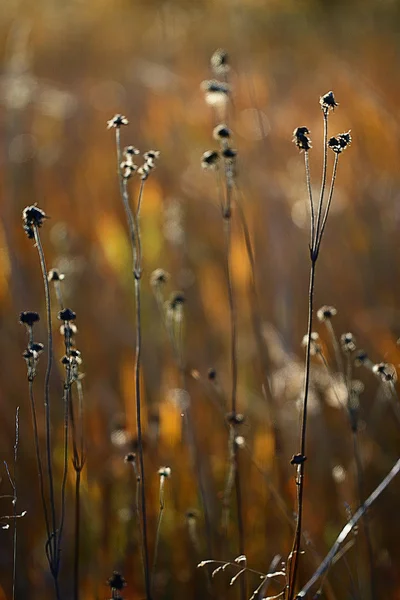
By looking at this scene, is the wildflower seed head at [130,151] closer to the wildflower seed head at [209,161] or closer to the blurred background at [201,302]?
the wildflower seed head at [209,161]

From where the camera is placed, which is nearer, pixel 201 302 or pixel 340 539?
pixel 340 539

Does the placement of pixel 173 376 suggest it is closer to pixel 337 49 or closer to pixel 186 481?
pixel 186 481

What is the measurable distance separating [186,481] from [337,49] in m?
3.08

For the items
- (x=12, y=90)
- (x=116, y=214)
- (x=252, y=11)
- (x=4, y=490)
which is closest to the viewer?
(x=4, y=490)

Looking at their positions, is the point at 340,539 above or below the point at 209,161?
below

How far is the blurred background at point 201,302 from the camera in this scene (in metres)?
1.84

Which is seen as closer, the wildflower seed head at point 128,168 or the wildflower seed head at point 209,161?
the wildflower seed head at point 128,168

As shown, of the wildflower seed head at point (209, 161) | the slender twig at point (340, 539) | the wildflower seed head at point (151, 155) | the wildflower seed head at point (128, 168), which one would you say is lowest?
the slender twig at point (340, 539)

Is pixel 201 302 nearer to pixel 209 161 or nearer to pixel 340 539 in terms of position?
pixel 209 161

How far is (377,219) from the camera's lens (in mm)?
3041

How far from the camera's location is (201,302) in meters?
2.71

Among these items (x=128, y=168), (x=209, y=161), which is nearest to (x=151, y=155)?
(x=128, y=168)

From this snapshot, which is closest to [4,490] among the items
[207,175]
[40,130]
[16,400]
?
[16,400]

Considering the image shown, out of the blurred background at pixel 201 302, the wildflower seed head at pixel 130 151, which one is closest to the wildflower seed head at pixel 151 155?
the wildflower seed head at pixel 130 151
